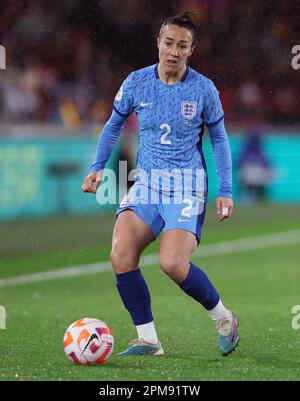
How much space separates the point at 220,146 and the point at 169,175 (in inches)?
13.8

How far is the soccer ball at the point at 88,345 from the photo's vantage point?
5.89m

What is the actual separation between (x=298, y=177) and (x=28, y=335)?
39.2ft

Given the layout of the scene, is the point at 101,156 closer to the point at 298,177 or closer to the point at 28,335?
the point at 28,335

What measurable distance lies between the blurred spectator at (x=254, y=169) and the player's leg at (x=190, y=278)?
39.9 ft

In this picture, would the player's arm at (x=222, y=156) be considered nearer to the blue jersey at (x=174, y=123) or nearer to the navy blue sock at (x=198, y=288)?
the blue jersey at (x=174, y=123)

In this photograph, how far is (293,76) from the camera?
19.5m

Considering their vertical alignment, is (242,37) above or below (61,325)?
above

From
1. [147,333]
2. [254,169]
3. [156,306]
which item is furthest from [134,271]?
[254,169]

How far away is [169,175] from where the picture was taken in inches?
247

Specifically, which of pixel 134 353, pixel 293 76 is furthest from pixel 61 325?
pixel 293 76

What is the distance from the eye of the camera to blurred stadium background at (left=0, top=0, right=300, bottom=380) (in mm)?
Answer: 14305

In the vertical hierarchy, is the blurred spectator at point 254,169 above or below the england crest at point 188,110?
below

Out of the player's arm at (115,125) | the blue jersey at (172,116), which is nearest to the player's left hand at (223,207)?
the blue jersey at (172,116)

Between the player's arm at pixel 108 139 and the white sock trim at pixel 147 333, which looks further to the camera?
the player's arm at pixel 108 139
